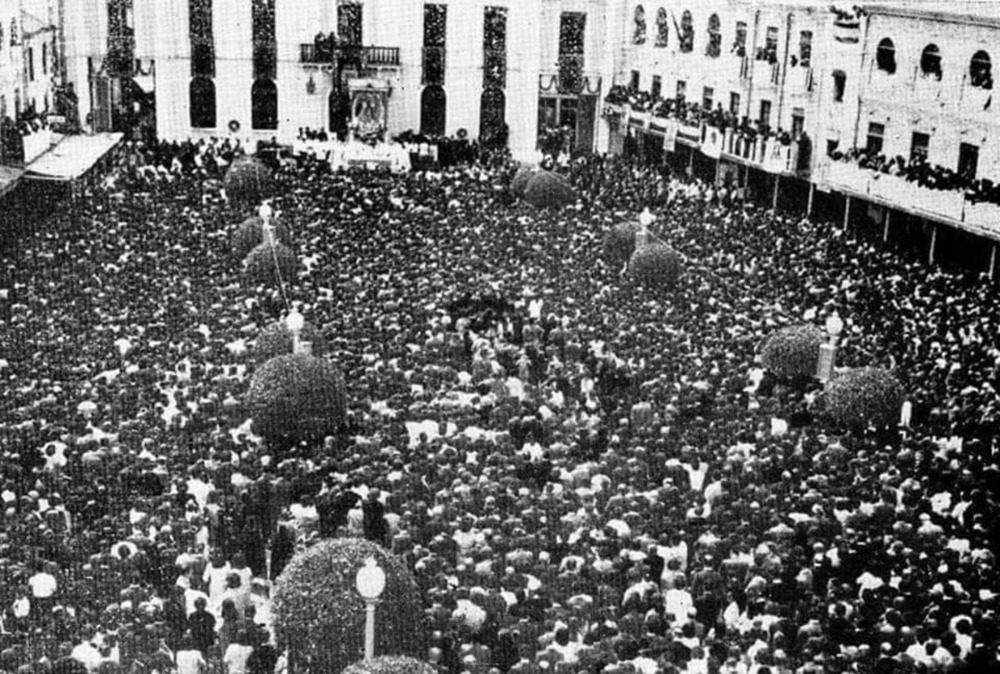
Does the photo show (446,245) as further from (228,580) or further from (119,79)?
(119,79)

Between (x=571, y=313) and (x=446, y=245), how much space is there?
624 cm

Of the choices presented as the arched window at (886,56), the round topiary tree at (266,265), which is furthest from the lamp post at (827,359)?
the arched window at (886,56)

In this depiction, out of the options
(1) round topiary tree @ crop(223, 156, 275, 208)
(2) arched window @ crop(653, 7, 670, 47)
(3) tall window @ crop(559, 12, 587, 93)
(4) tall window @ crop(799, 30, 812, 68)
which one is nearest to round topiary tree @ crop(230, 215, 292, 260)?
(1) round topiary tree @ crop(223, 156, 275, 208)

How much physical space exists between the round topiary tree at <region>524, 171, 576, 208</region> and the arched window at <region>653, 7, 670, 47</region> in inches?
627

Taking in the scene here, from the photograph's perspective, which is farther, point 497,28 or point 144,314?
point 497,28

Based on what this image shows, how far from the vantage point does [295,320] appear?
19.5m

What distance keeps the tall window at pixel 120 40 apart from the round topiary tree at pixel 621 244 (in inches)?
1001

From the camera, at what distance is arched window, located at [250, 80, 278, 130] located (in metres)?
49.1

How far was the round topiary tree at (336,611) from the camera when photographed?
1221 cm

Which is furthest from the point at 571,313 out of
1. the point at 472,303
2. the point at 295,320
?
the point at 295,320

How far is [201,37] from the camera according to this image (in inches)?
1907

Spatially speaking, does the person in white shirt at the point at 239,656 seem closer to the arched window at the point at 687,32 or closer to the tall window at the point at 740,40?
the tall window at the point at 740,40

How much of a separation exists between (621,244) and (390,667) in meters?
20.4

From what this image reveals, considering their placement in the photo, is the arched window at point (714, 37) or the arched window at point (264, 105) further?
the arched window at point (264, 105)
